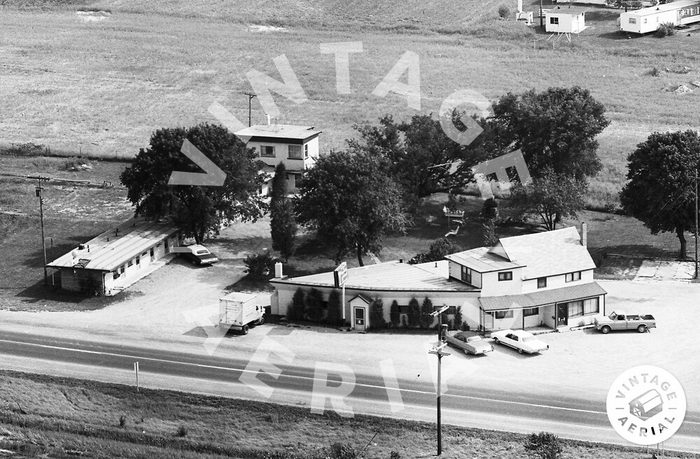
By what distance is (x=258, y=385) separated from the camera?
7625cm

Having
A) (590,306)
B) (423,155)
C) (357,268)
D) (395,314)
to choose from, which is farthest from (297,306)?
(423,155)

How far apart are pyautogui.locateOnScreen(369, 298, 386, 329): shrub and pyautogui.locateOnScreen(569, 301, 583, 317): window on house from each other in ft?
39.1

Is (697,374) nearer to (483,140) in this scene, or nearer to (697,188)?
(697,188)

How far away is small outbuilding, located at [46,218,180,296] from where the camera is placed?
91.9 metres

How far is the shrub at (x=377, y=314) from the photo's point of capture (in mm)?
85125

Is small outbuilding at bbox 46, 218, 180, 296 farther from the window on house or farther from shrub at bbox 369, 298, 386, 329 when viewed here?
the window on house

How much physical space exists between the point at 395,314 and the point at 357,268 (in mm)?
7482

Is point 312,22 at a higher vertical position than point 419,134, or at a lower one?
higher

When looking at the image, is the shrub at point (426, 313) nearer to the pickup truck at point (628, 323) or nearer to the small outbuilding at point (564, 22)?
the pickup truck at point (628, 323)

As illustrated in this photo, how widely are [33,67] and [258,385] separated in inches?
3723

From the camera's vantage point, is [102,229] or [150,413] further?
[102,229]

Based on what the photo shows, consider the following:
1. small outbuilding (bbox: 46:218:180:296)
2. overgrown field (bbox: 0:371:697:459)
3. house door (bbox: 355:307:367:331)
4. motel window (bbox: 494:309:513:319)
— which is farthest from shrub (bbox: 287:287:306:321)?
overgrown field (bbox: 0:371:697:459)

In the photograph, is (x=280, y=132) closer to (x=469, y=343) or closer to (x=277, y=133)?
(x=277, y=133)

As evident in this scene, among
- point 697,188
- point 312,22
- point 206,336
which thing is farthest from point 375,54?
point 206,336
